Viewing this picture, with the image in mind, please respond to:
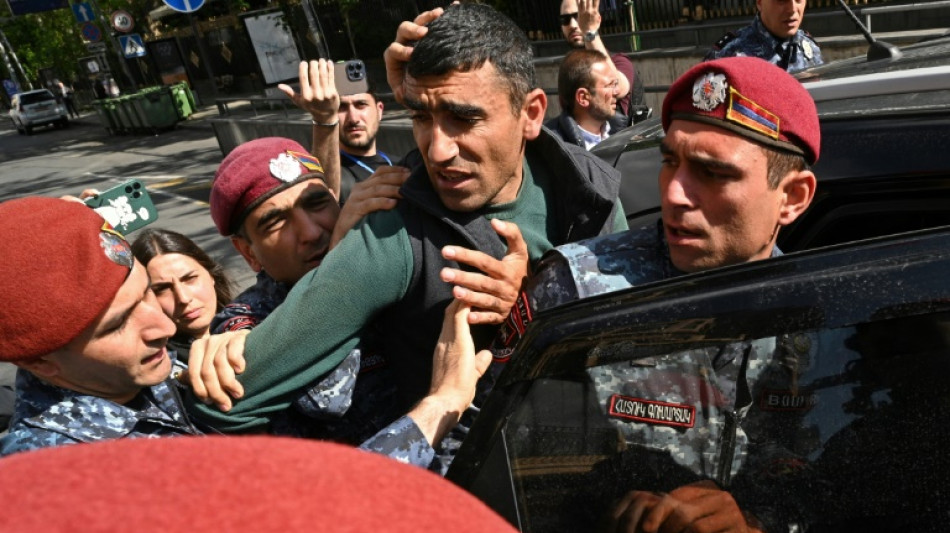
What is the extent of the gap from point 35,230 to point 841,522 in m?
1.59

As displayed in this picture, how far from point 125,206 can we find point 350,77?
1.08 meters

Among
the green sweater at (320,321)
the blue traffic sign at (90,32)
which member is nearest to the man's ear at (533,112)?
the green sweater at (320,321)

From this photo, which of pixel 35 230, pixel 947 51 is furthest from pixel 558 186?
pixel 947 51

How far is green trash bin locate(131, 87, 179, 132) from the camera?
2153cm

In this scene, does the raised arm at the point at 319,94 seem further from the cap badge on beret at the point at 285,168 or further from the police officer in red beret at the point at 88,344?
the police officer in red beret at the point at 88,344

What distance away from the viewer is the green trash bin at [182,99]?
21.9 meters

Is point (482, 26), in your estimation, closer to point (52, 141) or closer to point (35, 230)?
point (35, 230)

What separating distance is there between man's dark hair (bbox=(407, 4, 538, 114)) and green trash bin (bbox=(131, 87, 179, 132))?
22.2 meters

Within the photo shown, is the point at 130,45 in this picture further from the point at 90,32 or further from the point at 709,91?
the point at 709,91

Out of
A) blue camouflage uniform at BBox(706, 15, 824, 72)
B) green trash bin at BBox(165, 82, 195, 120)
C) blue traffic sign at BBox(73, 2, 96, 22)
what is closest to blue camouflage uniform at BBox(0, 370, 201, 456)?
blue camouflage uniform at BBox(706, 15, 824, 72)

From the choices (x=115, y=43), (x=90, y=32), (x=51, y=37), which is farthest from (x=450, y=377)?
(x=51, y=37)

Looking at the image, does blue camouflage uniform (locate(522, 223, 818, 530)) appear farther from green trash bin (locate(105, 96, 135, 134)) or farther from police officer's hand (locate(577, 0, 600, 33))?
green trash bin (locate(105, 96, 135, 134))

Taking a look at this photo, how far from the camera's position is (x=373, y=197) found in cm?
179

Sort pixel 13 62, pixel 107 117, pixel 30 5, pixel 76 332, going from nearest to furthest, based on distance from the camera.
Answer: pixel 76 332 < pixel 107 117 < pixel 30 5 < pixel 13 62
